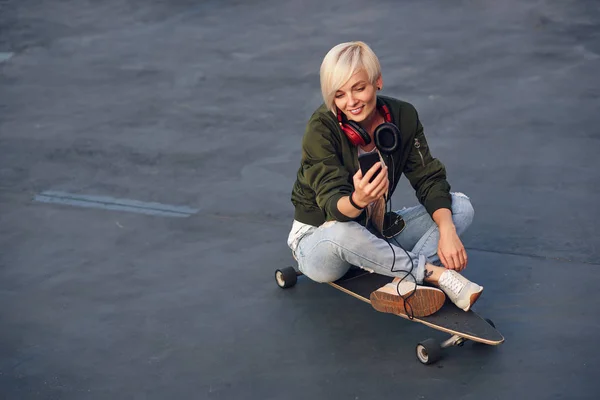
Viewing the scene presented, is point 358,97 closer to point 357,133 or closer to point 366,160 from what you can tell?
point 357,133

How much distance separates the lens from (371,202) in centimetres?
316

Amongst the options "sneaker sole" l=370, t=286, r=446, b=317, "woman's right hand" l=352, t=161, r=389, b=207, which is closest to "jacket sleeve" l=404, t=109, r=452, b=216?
"sneaker sole" l=370, t=286, r=446, b=317

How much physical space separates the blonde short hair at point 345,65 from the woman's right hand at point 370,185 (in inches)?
15.1

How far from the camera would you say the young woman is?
3090 millimetres

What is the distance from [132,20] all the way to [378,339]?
4.56 meters

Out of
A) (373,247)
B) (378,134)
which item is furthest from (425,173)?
(373,247)

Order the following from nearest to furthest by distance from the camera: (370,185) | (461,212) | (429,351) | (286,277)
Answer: (370,185) < (429,351) < (461,212) < (286,277)

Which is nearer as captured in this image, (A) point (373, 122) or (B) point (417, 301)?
(B) point (417, 301)

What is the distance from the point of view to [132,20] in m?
6.96

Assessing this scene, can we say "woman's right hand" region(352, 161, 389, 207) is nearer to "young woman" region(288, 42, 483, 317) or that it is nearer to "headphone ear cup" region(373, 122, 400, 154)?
"young woman" region(288, 42, 483, 317)

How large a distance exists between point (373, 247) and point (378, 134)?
0.42 meters

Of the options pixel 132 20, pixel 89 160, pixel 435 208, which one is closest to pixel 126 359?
pixel 435 208

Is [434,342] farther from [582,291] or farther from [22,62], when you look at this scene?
[22,62]

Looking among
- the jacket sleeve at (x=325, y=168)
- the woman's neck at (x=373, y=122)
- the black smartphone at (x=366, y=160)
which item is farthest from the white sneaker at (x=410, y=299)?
the woman's neck at (x=373, y=122)
